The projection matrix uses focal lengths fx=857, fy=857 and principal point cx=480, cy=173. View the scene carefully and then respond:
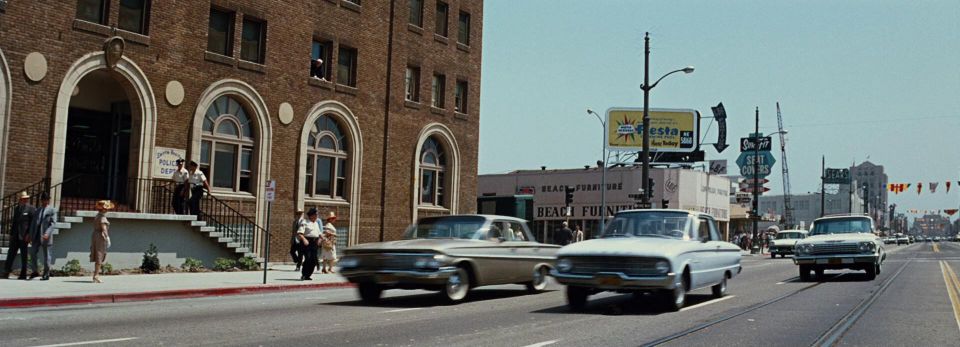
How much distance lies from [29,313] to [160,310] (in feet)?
5.67

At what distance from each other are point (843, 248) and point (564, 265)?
11274 millimetres

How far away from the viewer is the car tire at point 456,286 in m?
Result: 13.7

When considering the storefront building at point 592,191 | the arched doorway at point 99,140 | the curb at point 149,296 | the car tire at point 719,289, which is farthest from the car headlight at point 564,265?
the storefront building at point 592,191

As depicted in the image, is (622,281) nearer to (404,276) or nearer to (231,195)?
(404,276)

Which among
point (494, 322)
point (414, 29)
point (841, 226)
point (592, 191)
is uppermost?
point (414, 29)

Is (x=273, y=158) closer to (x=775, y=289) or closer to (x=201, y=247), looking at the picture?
(x=201, y=247)

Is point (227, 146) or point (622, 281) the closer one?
point (622, 281)

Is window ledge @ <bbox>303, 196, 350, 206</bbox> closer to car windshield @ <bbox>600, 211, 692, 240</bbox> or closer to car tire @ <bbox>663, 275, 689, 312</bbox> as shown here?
car windshield @ <bbox>600, 211, 692, 240</bbox>

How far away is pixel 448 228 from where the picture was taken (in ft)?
49.4

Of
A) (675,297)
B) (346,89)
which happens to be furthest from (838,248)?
(346,89)

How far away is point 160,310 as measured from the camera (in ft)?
41.8

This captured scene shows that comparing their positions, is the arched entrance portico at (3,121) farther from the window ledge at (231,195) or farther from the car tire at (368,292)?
the car tire at (368,292)

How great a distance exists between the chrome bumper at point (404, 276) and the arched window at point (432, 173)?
1948cm

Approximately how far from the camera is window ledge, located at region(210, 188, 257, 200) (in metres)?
24.8
